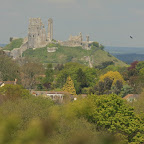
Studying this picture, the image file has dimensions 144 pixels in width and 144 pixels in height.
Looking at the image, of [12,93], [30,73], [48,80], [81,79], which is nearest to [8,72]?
[30,73]

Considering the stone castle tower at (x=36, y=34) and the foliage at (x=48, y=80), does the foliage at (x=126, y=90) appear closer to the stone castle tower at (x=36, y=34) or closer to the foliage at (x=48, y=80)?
the foliage at (x=48, y=80)

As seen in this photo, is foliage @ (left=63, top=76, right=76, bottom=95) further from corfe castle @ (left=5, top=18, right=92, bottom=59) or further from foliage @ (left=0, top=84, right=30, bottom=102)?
corfe castle @ (left=5, top=18, right=92, bottom=59)

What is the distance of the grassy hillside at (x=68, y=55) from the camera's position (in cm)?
16862

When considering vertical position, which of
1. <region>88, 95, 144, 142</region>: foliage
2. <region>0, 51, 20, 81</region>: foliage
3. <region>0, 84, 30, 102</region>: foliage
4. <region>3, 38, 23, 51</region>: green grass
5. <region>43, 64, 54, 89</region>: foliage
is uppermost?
<region>88, 95, 144, 142</region>: foliage

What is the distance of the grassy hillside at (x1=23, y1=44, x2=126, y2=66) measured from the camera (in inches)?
6639

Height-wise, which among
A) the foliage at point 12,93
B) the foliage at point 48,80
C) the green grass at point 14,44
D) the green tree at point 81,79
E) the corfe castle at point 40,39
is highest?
the foliage at point 12,93

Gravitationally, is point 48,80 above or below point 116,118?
below

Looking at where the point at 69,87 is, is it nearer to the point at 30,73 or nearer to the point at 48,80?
the point at 30,73

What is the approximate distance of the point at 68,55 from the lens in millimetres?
→ 172500

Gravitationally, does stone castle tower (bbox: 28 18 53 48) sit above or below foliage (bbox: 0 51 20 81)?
below

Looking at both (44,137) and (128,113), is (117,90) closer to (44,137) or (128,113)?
(128,113)

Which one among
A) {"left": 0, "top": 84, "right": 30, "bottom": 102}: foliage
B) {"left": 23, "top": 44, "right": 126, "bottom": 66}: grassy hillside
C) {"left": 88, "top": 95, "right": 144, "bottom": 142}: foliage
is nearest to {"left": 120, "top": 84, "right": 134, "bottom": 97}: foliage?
{"left": 0, "top": 84, "right": 30, "bottom": 102}: foliage

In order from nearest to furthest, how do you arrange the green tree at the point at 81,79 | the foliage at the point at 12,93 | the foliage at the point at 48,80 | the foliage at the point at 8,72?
the foliage at the point at 12,93 < the foliage at the point at 8,72 < the foliage at the point at 48,80 < the green tree at the point at 81,79

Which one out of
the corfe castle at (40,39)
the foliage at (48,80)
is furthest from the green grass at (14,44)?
the foliage at (48,80)
